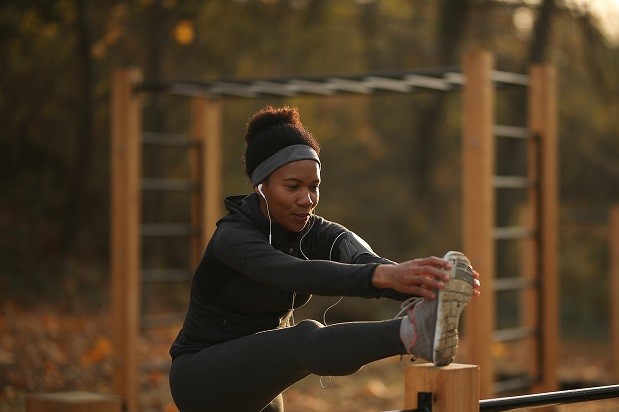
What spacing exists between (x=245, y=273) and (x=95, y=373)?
Result: 6.06 m

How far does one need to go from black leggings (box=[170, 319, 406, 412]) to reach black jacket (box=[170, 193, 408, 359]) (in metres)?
0.09

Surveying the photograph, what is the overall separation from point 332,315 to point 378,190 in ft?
9.41

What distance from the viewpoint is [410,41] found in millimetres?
15672

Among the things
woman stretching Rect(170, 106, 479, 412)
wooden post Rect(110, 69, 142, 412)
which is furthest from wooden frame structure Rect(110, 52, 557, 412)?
woman stretching Rect(170, 106, 479, 412)

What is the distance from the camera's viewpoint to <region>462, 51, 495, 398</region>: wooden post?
663 centimetres

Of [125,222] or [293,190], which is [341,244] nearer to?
[293,190]

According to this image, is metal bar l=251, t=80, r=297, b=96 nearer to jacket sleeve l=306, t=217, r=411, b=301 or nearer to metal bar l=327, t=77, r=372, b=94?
metal bar l=327, t=77, r=372, b=94

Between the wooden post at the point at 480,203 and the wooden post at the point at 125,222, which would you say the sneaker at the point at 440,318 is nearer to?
the wooden post at the point at 480,203

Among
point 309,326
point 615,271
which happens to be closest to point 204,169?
point 615,271

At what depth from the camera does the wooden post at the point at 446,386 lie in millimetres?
2725

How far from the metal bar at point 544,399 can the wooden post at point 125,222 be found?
15.5 feet

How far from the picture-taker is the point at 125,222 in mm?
7527

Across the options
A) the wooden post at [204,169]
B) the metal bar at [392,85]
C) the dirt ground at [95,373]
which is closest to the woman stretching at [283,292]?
the dirt ground at [95,373]

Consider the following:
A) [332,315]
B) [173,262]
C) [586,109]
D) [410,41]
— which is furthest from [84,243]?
[586,109]
